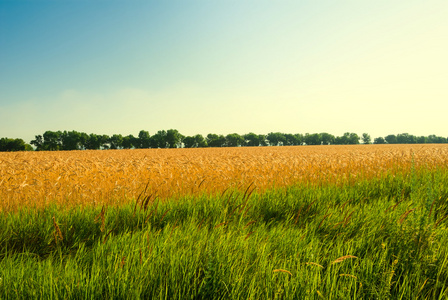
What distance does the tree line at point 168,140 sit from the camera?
98.0 m

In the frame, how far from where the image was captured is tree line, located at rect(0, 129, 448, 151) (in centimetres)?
9800

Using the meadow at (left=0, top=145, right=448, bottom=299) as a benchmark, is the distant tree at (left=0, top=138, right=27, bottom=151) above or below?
above

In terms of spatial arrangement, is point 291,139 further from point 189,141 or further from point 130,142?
point 130,142

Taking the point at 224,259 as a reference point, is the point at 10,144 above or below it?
above

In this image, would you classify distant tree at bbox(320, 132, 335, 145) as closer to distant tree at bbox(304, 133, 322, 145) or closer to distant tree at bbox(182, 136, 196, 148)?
distant tree at bbox(304, 133, 322, 145)

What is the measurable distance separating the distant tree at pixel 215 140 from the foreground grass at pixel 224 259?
10890cm

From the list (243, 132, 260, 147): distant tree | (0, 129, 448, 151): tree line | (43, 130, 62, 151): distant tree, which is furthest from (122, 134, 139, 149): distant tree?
(243, 132, 260, 147): distant tree

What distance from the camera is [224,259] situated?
6.84 ft

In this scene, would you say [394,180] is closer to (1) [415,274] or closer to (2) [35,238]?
(1) [415,274]

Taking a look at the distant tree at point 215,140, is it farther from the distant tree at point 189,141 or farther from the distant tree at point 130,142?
the distant tree at point 130,142

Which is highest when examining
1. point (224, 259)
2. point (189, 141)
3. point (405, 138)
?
point (405, 138)

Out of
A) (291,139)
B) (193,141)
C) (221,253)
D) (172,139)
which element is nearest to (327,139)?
(291,139)

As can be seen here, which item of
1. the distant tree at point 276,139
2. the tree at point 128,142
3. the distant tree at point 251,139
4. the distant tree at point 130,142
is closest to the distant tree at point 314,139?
the distant tree at point 276,139

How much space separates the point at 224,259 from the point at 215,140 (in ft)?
364
